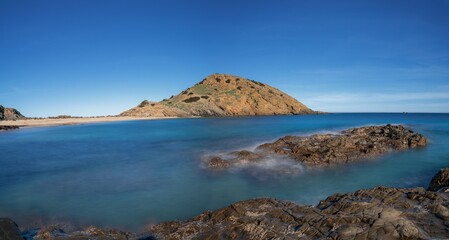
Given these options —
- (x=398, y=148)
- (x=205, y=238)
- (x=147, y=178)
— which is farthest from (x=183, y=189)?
(x=398, y=148)

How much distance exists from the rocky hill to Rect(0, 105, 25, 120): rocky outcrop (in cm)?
3734

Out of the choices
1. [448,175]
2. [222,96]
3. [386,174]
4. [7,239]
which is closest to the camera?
[7,239]

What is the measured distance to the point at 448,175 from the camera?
11820 millimetres

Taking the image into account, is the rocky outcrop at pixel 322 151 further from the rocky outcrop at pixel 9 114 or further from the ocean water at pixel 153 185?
the rocky outcrop at pixel 9 114

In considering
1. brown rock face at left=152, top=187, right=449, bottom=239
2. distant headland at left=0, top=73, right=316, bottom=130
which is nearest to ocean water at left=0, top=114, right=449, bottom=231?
brown rock face at left=152, top=187, right=449, bottom=239

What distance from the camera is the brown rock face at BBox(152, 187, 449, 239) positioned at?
657cm

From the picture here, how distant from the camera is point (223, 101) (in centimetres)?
12769

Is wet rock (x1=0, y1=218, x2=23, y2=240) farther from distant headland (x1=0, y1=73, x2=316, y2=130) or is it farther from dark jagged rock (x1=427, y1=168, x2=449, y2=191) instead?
distant headland (x1=0, y1=73, x2=316, y2=130)

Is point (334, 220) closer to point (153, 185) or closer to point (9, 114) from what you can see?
point (153, 185)

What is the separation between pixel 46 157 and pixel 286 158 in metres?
20.3

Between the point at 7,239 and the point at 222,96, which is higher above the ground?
the point at 222,96

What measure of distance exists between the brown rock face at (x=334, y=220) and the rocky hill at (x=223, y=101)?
109492mm

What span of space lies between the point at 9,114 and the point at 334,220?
10633 cm

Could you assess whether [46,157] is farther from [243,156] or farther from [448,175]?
[448,175]
